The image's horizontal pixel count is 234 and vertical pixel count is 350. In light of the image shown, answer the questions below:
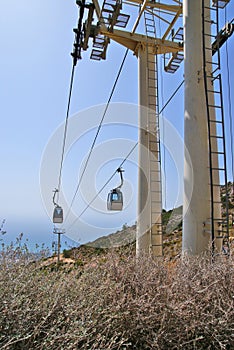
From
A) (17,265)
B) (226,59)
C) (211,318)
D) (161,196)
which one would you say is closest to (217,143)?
(226,59)

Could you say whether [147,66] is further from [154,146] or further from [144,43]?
[154,146]

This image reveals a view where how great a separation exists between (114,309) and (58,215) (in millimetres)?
6961

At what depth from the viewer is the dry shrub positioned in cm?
162

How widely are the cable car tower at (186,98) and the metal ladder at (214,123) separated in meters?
0.02

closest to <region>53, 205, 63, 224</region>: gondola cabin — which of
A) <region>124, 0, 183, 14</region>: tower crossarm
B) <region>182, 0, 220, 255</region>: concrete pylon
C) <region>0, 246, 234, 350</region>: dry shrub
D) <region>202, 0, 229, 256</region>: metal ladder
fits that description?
<region>182, 0, 220, 255</region>: concrete pylon

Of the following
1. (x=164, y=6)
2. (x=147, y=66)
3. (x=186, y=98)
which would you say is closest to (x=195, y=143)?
(x=186, y=98)

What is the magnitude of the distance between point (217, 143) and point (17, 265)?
3.63 meters

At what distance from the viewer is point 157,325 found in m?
1.84

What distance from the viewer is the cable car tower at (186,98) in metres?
4.25

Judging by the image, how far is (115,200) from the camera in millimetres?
6520

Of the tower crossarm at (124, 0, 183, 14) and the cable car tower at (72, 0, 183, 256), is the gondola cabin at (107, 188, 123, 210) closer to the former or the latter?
the cable car tower at (72, 0, 183, 256)

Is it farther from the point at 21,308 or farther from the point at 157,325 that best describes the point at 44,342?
the point at 157,325

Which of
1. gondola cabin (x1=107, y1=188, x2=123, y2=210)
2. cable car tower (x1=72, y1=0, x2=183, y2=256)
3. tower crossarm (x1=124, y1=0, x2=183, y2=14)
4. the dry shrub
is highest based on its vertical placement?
tower crossarm (x1=124, y1=0, x2=183, y2=14)

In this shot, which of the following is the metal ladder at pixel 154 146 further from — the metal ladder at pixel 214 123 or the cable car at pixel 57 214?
the cable car at pixel 57 214
